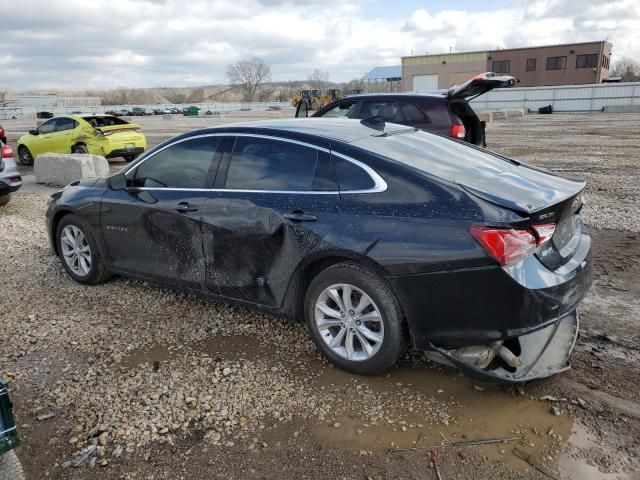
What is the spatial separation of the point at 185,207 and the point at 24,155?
45.4 ft

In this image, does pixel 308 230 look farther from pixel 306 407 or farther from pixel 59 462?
pixel 59 462

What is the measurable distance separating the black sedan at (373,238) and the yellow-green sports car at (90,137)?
33.1 ft

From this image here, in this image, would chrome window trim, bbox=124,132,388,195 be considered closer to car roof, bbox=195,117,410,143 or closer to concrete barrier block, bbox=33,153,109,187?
car roof, bbox=195,117,410,143

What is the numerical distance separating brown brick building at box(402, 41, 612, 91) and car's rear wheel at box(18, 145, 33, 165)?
6033cm

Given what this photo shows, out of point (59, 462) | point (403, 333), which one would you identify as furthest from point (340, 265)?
point (59, 462)

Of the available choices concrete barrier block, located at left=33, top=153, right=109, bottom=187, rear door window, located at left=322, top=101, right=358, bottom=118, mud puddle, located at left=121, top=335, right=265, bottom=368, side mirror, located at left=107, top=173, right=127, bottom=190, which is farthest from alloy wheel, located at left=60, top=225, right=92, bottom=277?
concrete barrier block, located at left=33, top=153, right=109, bottom=187

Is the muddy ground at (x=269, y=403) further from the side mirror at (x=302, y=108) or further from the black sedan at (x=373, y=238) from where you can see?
the side mirror at (x=302, y=108)

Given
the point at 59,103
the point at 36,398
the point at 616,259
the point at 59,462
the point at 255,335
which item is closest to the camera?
the point at 59,462

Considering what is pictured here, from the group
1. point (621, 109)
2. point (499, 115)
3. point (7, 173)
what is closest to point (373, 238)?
point (7, 173)

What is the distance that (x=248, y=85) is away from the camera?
133 metres

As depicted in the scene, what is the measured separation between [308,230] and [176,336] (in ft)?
4.97

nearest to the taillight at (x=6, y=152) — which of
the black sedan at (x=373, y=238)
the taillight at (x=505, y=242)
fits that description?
the black sedan at (x=373, y=238)

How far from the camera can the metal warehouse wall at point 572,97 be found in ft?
132

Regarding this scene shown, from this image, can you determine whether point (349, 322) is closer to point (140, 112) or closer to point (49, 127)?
point (49, 127)
